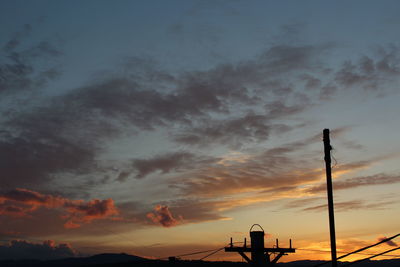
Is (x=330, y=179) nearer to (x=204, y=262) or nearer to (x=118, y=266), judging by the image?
(x=204, y=262)

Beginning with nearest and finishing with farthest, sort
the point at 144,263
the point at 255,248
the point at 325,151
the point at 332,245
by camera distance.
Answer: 1. the point at 332,245
2. the point at 325,151
3. the point at 255,248
4. the point at 144,263

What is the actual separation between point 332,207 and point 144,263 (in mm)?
19242

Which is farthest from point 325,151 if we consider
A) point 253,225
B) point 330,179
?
point 253,225

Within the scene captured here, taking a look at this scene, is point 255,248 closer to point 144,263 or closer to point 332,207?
point 332,207

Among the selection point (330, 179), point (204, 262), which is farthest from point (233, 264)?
point (330, 179)

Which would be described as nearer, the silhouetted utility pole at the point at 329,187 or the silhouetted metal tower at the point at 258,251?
the silhouetted utility pole at the point at 329,187

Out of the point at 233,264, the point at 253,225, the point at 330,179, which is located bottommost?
the point at 233,264

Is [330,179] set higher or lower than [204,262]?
higher

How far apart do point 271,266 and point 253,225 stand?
253 centimetres

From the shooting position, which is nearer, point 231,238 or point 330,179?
point 330,179

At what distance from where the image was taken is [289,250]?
3072 centimetres

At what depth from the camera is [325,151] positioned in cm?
2427

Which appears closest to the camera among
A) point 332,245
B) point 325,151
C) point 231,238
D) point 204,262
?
point 332,245

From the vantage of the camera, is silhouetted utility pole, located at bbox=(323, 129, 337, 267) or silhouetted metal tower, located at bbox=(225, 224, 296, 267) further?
silhouetted metal tower, located at bbox=(225, 224, 296, 267)
